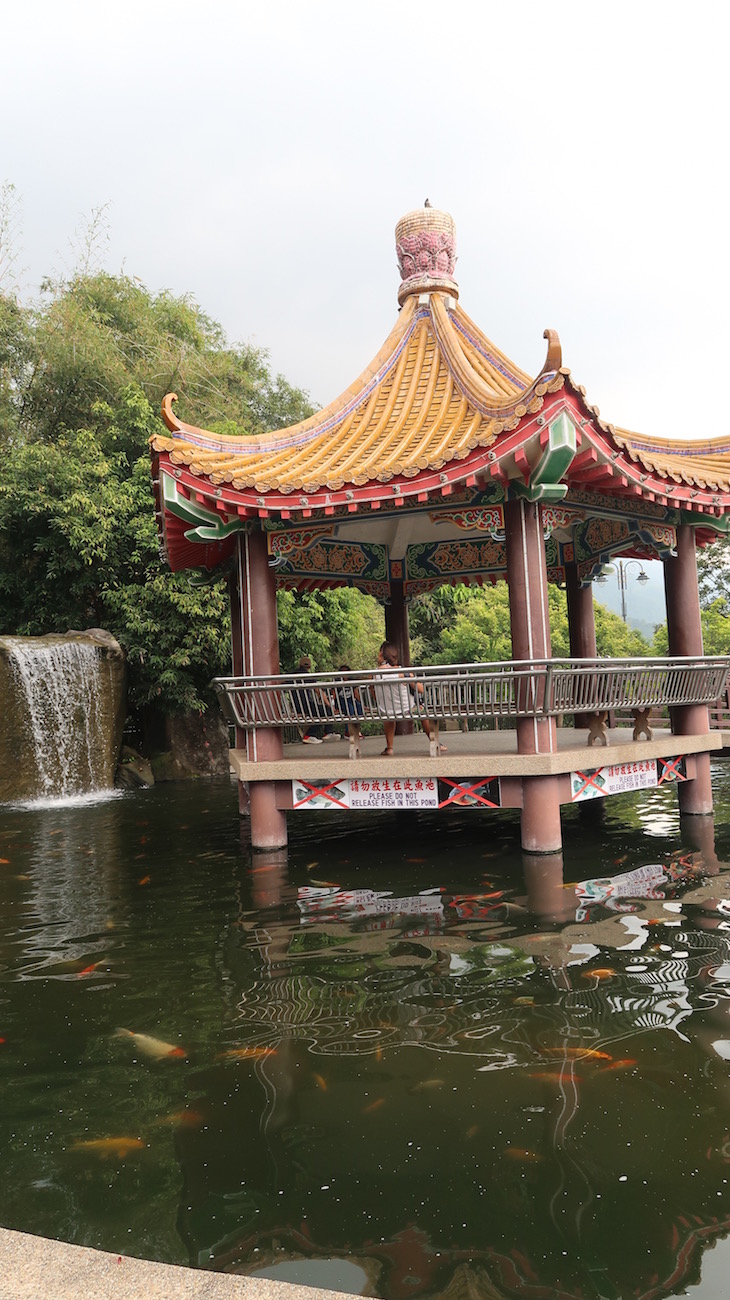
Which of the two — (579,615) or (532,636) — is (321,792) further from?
(579,615)

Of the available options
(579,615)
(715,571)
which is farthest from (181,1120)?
(715,571)

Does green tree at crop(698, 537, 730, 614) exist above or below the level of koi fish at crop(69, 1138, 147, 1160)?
above

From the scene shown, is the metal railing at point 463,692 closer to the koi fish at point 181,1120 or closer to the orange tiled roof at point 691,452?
the orange tiled roof at point 691,452

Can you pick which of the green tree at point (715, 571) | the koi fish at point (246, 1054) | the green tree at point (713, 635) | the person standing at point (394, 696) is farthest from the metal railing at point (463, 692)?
the green tree at point (715, 571)

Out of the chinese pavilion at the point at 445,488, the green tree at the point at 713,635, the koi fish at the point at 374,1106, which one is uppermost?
the chinese pavilion at the point at 445,488

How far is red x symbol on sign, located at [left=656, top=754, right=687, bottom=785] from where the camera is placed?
428 inches

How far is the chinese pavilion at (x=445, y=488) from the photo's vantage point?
8930 millimetres

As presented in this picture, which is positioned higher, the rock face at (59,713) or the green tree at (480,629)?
the green tree at (480,629)

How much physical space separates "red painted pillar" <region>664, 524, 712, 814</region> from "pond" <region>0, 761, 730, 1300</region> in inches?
112

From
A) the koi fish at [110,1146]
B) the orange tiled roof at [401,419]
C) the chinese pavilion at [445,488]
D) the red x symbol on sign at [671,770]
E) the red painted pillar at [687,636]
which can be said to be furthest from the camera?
the red painted pillar at [687,636]

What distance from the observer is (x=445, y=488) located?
8.90 meters

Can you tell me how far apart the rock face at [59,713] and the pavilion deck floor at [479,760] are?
25.6 feet

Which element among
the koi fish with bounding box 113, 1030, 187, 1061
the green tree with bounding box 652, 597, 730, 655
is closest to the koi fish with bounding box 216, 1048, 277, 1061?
the koi fish with bounding box 113, 1030, 187, 1061

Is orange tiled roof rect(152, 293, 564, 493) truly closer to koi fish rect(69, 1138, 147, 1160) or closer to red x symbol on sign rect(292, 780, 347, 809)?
red x symbol on sign rect(292, 780, 347, 809)
